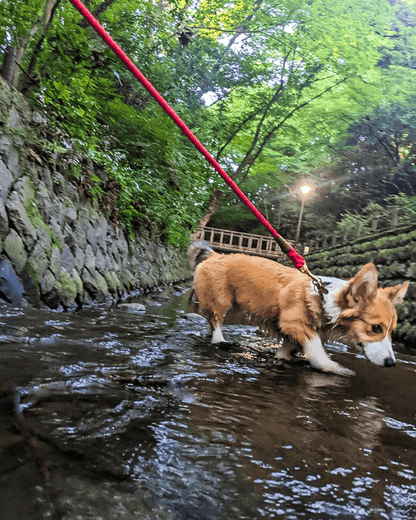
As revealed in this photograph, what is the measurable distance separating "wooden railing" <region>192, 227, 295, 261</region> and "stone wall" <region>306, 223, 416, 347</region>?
14957mm

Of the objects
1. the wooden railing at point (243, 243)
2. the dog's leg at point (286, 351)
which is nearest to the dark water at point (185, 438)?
the dog's leg at point (286, 351)

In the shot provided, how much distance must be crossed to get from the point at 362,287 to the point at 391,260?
21.4 ft

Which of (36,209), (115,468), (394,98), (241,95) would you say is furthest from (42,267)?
(394,98)

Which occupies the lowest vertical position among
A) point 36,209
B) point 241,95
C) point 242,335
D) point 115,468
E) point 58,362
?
point 242,335

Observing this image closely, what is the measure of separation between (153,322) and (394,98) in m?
21.1

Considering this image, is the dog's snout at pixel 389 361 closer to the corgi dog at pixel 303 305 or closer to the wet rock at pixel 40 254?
the corgi dog at pixel 303 305

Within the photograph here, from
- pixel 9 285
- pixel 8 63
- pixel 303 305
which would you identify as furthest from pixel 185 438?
pixel 8 63

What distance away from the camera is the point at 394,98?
2025 cm

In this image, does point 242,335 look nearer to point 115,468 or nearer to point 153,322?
point 153,322

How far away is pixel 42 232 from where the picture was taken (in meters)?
4.60

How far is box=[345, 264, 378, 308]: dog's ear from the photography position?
3.08m

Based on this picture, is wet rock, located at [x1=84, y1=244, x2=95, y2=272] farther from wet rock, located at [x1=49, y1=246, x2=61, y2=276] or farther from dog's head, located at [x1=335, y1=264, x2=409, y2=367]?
dog's head, located at [x1=335, y1=264, x2=409, y2=367]

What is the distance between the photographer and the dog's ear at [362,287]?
3.08 metres

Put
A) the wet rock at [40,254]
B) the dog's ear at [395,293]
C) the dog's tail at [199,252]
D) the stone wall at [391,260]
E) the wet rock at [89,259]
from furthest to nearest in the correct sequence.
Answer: the stone wall at [391,260] < the wet rock at [89,259] < the dog's tail at [199,252] < the wet rock at [40,254] < the dog's ear at [395,293]
